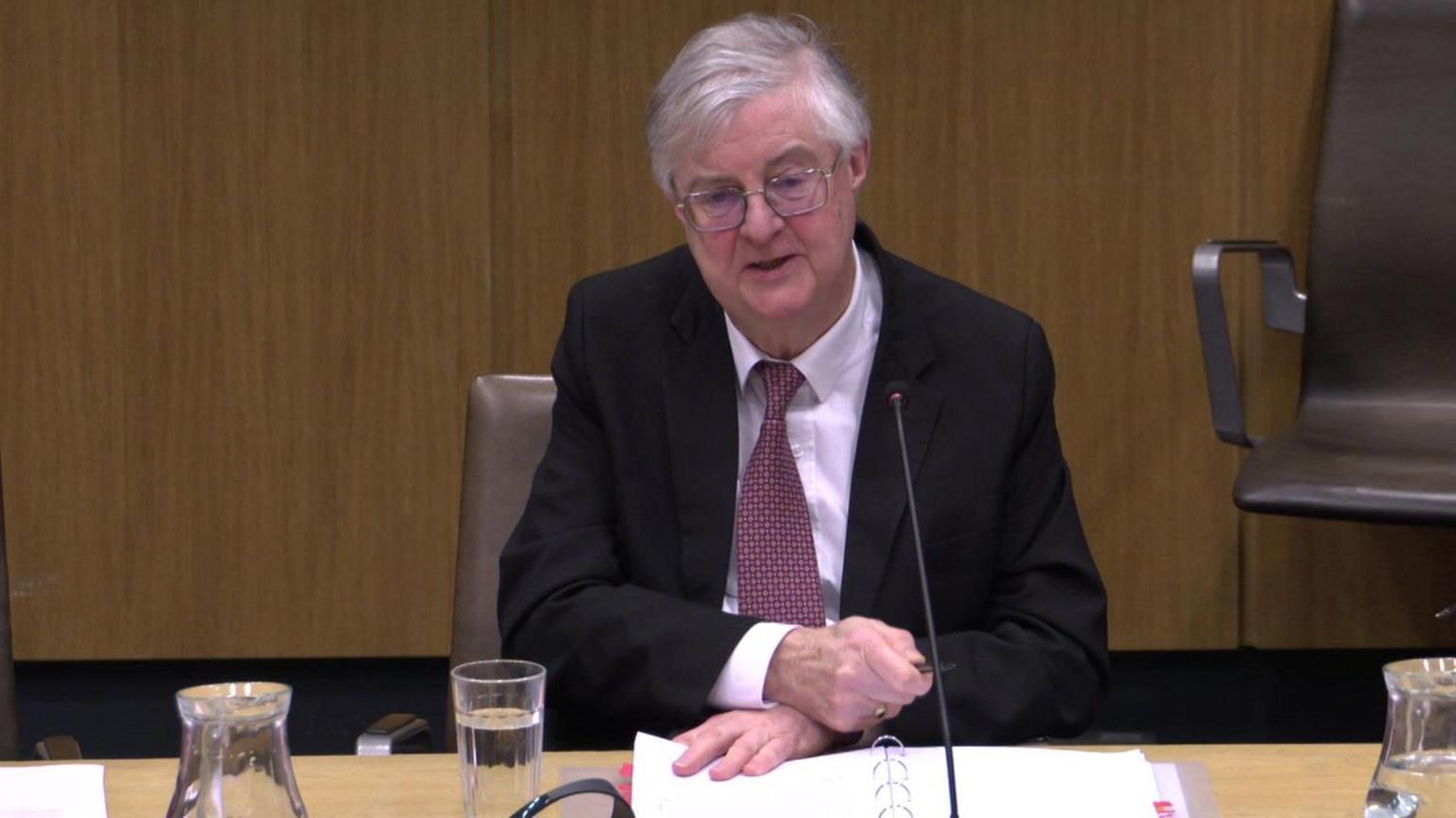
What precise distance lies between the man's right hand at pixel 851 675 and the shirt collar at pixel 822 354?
15.8 inches

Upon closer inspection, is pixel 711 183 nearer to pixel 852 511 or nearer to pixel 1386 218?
pixel 852 511

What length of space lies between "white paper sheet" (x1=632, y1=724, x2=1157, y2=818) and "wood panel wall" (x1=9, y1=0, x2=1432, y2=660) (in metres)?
2.22

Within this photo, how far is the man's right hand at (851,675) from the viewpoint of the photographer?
1.66 m

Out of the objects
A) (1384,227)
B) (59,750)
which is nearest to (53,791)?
(59,750)

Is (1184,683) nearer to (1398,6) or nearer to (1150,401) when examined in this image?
(1150,401)

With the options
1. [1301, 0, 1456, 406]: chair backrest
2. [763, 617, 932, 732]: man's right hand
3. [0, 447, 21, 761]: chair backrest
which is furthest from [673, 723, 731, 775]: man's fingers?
[1301, 0, 1456, 406]: chair backrest

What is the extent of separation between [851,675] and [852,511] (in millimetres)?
380

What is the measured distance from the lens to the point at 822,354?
2131 millimetres

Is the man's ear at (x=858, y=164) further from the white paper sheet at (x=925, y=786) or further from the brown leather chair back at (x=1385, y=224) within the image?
the brown leather chair back at (x=1385, y=224)

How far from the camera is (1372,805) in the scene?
1.34 metres

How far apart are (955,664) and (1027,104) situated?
2.04 metres

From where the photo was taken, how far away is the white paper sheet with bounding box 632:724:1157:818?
1494mm

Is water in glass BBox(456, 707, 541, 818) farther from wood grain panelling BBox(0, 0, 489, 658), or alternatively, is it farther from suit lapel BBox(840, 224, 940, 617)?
wood grain panelling BBox(0, 0, 489, 658)

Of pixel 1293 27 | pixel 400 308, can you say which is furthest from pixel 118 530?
pixel 1293 27
